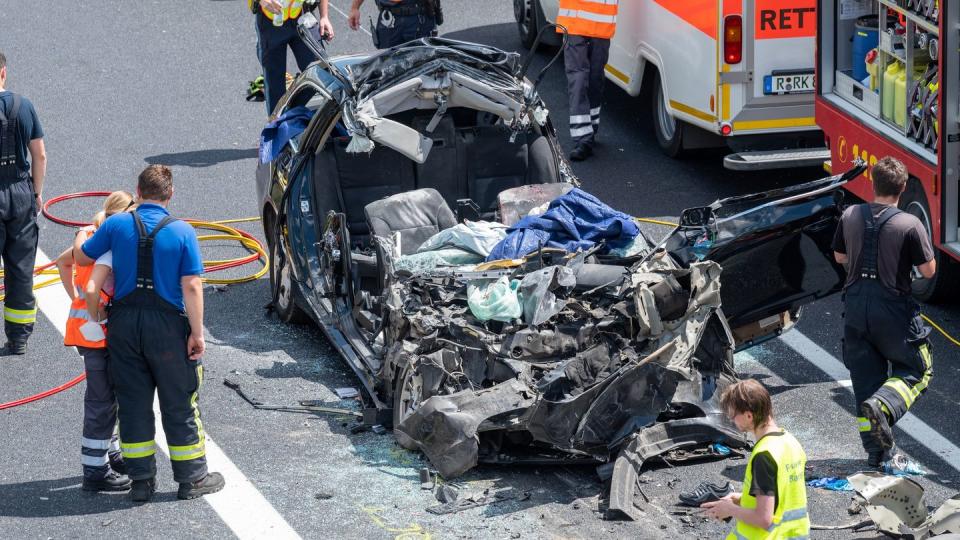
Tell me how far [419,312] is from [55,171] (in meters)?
6.35

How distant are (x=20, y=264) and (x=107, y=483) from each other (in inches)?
97.1

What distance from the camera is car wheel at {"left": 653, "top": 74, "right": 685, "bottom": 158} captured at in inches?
513

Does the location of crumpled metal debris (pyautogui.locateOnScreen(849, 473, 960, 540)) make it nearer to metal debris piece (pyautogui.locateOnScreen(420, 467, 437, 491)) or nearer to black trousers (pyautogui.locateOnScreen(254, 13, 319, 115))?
metal debris piece (pyautogui.locateOnScreen(420, 467, 437, 491))

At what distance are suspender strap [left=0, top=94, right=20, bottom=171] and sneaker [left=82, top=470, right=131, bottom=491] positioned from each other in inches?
102

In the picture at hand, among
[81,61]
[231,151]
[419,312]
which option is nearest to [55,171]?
[231,151]

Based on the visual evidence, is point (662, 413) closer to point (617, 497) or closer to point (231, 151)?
point (617, 497)

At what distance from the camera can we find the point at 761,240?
8180 mm

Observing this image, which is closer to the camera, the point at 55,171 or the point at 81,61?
the point at 55,171

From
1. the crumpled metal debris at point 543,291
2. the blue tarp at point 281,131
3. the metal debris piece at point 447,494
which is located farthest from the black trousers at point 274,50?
the metal debris piece at point 447,494

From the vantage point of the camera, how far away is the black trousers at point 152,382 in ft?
24.3

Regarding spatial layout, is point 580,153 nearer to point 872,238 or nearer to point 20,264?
point 20,264

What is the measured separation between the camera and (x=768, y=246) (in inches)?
324

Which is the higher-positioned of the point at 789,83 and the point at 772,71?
the point at 772,71

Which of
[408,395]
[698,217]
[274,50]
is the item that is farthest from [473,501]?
[274,50]
